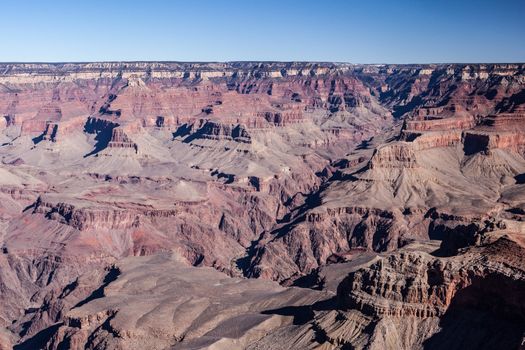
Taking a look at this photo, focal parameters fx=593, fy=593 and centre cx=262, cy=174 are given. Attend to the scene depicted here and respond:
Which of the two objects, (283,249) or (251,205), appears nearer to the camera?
(283,249)

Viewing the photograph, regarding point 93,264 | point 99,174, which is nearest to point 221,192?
point 99,174

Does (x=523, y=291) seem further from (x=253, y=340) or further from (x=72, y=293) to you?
(x=72, y=293)

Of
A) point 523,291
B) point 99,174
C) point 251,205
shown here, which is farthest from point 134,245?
point 523,291

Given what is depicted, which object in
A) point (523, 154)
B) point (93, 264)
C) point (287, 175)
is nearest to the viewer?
point (93, 264)

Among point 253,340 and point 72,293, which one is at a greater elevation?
point 253,340

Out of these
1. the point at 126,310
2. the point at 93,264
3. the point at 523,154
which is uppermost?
the point at 523,154

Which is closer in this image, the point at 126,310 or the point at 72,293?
the point at 126,310

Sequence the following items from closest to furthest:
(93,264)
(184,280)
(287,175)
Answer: (184,280) < (93,264) < (287,175)

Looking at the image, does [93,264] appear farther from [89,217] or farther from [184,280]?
[184,280]

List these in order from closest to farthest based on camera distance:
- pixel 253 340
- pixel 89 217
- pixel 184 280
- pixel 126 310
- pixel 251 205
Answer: pixel 253 340, pixel 126 310, pixel 184 280, pixel 89 217, pixel 251 205
